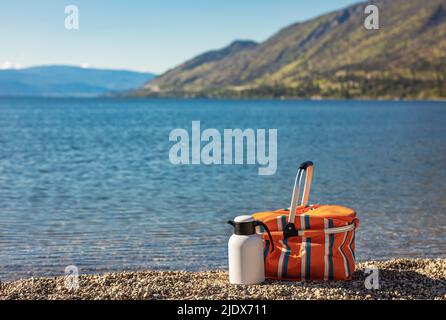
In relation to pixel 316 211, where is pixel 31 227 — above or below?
below

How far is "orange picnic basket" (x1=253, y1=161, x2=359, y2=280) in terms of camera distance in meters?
10.6

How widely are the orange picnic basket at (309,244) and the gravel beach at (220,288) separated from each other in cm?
23

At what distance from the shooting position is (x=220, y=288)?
33.6 ft

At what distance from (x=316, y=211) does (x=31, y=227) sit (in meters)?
12.3

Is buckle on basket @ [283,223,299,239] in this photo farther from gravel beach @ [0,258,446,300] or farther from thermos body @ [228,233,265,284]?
gravel beach @ [0,258,446,300]

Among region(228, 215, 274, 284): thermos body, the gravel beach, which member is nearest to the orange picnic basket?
the gravel beach

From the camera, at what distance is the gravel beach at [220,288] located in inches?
387

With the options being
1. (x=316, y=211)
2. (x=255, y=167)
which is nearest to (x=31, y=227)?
(x=316, y=211)

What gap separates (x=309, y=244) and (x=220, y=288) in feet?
5.57
